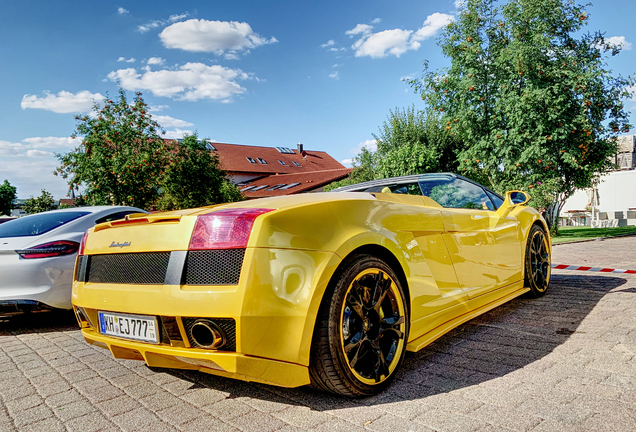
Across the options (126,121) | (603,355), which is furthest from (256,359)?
(126,121)

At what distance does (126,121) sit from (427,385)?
20142mm

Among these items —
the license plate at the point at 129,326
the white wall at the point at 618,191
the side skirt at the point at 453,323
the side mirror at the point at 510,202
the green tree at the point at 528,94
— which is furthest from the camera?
the white wall at the point at 618,191

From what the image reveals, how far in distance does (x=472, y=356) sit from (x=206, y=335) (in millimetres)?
1876

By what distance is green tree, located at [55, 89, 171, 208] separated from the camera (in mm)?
18344

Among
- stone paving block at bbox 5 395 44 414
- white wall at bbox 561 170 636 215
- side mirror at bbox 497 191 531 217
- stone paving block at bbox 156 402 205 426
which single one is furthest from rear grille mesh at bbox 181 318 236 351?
white wall at bbox 561 170 636 215

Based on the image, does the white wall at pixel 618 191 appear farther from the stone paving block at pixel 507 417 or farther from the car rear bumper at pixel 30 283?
the car rear bumper at pixel 30 283

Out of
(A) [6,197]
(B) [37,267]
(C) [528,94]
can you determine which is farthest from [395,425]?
(A) [6,197]

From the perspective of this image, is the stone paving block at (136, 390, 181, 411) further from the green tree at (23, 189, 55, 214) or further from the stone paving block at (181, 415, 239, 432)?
the green tree at (23, 189, 55, 214)

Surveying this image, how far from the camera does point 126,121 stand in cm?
1966

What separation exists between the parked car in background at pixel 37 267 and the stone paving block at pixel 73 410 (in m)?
2.19

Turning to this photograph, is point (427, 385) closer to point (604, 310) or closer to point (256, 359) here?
point (256, 359)

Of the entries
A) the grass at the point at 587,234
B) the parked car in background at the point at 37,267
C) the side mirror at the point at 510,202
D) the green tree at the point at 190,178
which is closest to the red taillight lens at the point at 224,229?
the side mirror at the point at 510,202

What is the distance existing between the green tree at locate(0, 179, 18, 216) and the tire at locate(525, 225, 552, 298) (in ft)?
328

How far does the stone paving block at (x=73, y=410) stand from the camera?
2303mm
